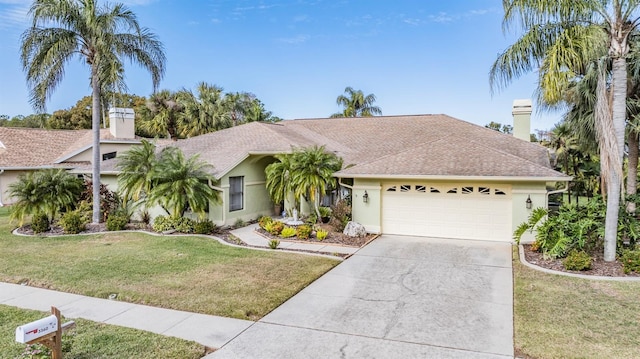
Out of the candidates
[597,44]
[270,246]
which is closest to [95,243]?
[270,246]

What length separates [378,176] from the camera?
13203mm

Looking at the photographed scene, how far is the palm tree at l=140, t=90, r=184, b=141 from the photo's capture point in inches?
1210

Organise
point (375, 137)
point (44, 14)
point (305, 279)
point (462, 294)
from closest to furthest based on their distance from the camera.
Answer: point (462, 294)
point (305, 279)
point (44, 14)
point (375, 137)

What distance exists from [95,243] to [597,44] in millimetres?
14218

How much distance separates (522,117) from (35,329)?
18791mm

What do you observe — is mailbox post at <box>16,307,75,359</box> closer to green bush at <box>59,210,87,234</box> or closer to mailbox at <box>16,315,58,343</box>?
mailbox at <box>16,315,58,343</box>

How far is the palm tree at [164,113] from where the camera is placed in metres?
30.7

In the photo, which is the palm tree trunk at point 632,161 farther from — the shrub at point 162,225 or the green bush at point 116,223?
the green bush at point 116,223

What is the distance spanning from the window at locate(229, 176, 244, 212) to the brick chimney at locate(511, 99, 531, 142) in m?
12.4

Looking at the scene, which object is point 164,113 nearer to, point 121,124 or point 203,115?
point 203,115

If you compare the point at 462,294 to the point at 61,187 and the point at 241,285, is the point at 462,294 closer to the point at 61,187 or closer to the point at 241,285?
the point at 241,285

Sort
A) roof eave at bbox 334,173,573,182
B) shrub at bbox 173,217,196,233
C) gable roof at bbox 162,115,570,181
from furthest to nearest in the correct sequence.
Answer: shrub at bbox 173,217,196,233
gable roof at bbox 162,115,570,181
roof eave at bbox 334,173,573,182

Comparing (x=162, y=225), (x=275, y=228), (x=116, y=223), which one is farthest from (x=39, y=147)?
(x=275, y=228)

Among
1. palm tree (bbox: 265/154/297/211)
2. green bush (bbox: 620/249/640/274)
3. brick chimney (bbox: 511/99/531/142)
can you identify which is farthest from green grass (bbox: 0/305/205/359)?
brick chimney (bbox: 511/99/531/142)
